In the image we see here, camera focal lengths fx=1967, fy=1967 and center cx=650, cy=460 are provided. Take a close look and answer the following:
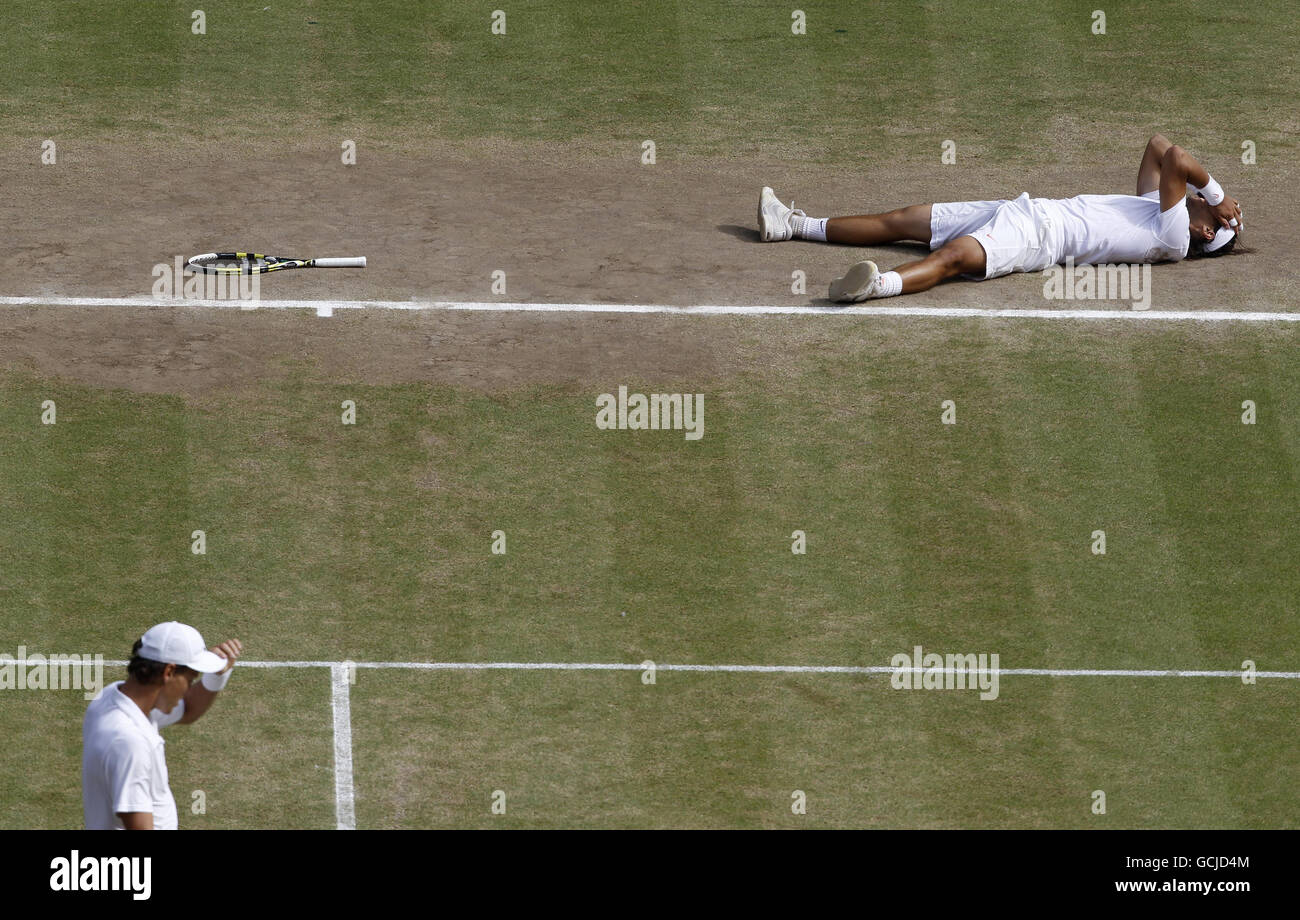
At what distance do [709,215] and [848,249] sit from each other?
130cm

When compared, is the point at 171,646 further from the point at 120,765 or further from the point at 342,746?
the point at 342,746

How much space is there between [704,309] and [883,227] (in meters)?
1.88

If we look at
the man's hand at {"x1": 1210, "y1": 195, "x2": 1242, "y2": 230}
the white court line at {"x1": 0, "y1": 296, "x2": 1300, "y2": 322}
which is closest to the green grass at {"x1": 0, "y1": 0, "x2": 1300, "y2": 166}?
the man's hand at {"x1": 1210, "y1": 195, "x2": 1242, "y2": 230}

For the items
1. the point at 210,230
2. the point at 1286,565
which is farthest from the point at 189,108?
the point at 1286,565

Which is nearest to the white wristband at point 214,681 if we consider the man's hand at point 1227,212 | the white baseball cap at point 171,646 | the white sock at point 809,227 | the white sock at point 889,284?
the white baseball cap at point 171,646

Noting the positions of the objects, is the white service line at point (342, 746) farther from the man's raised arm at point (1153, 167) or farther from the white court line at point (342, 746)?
the man's raised arm at point (1153, 167)

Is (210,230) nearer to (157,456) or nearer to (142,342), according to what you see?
(142,342)

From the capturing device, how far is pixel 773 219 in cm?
1611

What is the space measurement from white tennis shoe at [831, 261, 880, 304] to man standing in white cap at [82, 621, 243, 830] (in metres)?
7.39

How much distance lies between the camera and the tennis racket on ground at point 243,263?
15.3 metres

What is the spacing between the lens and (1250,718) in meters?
11.6

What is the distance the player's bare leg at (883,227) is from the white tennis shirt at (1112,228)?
926 millimetres

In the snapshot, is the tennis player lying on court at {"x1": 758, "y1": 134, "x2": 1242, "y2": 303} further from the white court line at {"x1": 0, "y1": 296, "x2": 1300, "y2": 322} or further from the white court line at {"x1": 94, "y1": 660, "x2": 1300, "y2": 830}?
the white court line at {"x1": 94, "y1": 660, "x2": 1300, "y2": 830}

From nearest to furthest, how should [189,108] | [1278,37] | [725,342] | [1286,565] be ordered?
[1286,565] → [725,342] → [189,108] → [1278,37]
